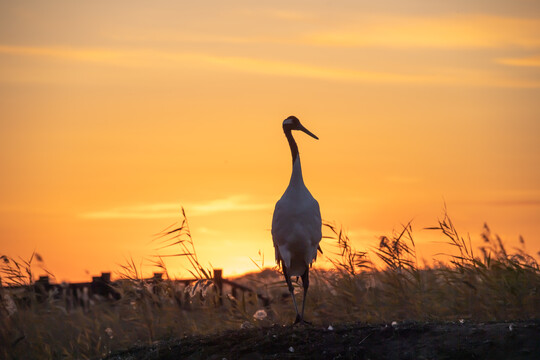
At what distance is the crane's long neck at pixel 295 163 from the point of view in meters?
9.71

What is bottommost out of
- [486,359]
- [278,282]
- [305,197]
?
[486,359]

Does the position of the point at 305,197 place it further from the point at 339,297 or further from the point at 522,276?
the point at 522,276

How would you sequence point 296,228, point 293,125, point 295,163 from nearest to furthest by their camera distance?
1. point 296,228
2. point 295,163
3. point 293,125

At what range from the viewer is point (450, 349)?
22.8ft

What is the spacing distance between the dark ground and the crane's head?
3.03 meters

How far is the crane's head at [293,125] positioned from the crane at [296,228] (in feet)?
1.81

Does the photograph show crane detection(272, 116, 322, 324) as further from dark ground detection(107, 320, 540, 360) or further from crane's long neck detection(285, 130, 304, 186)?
dark ground detection(107, 320, 540, 360)

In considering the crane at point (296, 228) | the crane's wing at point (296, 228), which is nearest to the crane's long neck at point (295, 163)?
the crane at point (296, 228)

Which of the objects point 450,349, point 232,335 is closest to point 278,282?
point 232,335

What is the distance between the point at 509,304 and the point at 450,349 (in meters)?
3.16

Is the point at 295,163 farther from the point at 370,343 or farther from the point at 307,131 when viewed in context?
the point at 370,343

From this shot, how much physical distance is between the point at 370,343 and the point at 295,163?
3099mm

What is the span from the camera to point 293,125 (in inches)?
415

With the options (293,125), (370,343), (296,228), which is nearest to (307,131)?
(293,125)
